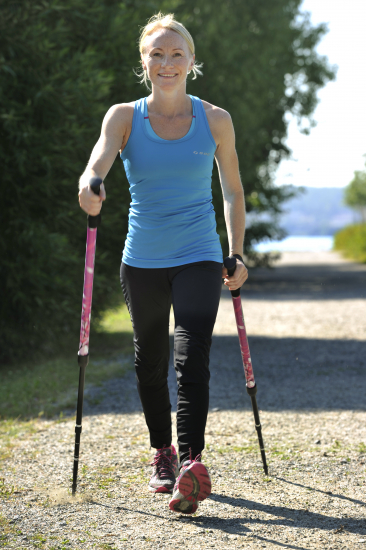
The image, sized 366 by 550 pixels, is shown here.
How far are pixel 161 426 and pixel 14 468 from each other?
119 centimetres

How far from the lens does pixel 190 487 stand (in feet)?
9.70

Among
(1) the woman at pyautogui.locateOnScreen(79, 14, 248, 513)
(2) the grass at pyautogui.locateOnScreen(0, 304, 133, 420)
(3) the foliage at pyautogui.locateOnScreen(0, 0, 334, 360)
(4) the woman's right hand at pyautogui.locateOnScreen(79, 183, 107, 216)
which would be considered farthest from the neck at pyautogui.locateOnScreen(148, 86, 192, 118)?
(3) the foliage at pyautogui.locateOnScreen(0, 0, 334, 360)

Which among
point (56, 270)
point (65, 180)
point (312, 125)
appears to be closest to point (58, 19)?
point (65, 180)

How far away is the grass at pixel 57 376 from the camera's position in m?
6.22

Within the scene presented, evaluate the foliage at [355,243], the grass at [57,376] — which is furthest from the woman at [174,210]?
the foliage at [355,243]

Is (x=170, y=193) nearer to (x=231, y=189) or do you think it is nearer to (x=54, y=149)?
(x=231, y=189)

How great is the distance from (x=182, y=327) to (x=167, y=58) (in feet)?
4.37

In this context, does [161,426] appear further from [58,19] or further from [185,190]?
[58,19]

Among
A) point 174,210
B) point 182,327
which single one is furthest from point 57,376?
point 174,210

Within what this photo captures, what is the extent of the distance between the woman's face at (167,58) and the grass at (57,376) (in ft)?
11.6

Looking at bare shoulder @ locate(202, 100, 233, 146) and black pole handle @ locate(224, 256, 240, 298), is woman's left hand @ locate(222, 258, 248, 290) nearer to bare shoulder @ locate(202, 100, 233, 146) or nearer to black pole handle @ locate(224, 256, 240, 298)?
black pole handle @ locate(224, 256, 240, 298)

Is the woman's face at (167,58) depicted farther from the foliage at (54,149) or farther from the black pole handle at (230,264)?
the foliage at (54,149)

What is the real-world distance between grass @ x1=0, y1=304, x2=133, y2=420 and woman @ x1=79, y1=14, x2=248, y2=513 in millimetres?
2938

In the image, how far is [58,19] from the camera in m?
8.52
